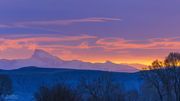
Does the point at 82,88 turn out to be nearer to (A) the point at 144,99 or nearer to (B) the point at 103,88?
(B) the point at 103,88

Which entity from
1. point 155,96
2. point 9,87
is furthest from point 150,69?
point 155,96

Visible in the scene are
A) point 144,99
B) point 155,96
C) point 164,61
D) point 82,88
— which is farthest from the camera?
point 144,99

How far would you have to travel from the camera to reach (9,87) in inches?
4609

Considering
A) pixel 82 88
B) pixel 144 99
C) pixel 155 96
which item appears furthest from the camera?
pixel 144 99

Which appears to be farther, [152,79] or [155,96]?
[155,96]

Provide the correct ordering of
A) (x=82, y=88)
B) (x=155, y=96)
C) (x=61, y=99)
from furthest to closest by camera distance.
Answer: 1. (x=155, y=96)
2. (x=82, y=88)
3. (x=61, y=99)

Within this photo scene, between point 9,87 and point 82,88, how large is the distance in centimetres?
1982

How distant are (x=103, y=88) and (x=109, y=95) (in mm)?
1795

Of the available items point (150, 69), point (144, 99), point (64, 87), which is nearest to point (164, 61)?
point (150, 69)

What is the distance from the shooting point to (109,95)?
112 m

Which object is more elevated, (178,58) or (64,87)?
(178,58)

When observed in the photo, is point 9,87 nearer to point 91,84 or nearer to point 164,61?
point 91,84

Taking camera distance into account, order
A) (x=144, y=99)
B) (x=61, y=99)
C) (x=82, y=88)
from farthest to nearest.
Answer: (x=144, y=99) → (x=82, y=88) → (x=61, y=99)

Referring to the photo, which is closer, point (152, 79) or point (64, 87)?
point (64, 87)
